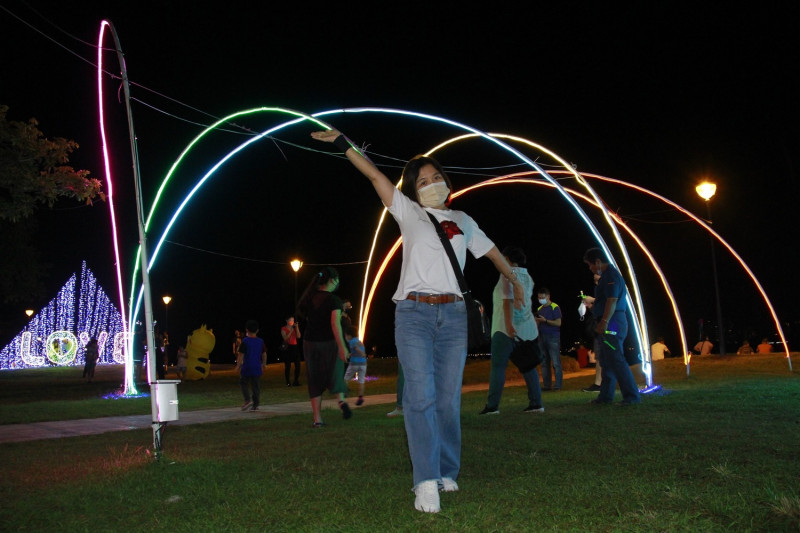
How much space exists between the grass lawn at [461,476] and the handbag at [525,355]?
632mm

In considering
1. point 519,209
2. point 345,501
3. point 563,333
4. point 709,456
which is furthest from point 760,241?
point 345,501

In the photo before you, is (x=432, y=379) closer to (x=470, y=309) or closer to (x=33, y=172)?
(x=470, y=309)

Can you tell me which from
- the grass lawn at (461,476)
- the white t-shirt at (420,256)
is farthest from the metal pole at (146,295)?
the white t-shirt at (420,256)

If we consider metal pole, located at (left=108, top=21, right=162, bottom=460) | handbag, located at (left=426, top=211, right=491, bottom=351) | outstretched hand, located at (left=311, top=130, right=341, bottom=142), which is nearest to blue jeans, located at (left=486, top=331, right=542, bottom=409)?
metal pole, located at (left=108, top=21, right=162, bottom=460)

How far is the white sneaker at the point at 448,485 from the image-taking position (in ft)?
14.1

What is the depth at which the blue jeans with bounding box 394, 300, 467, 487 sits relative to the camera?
405cm

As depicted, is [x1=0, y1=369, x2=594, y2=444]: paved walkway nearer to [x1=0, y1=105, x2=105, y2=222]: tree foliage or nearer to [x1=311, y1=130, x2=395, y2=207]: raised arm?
[x1=0, y1=105, x2=105, y2=222]: tree foliage

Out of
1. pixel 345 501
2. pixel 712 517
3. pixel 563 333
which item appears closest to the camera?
pixel 712 517

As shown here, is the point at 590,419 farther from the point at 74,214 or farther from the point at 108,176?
the point at 74,214

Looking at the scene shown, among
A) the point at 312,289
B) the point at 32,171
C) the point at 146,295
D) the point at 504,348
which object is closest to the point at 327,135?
the point at 146,295

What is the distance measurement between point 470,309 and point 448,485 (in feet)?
3.59

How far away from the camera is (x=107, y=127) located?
48.9 ft

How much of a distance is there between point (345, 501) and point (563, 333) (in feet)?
159

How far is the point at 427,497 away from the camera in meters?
3.83
